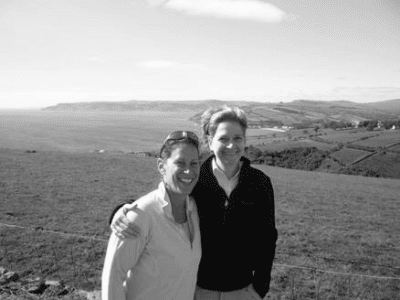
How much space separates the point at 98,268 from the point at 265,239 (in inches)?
214

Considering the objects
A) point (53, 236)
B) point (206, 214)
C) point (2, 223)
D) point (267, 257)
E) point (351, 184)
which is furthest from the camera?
point (351, 184)

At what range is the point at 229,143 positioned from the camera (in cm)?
307

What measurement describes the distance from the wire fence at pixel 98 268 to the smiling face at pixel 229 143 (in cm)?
423

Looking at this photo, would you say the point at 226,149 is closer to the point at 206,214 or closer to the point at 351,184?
the point at 206,214

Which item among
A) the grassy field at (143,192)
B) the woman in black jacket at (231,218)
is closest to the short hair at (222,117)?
the woman in black jacket at (231,218)

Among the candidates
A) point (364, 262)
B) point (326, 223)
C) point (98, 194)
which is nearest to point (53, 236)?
point (98, 194)

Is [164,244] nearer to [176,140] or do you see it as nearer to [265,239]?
[176,140]

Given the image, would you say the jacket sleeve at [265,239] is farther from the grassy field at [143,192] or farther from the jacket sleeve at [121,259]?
the grassy field at [143,192]

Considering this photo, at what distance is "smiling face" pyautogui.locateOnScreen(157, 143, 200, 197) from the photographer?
2.59m

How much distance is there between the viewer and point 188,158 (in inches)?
103

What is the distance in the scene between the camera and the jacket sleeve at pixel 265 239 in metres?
3.12

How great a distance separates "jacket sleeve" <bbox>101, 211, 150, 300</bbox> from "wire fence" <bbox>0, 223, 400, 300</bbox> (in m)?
4.72

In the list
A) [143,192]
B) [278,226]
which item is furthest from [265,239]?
[143,192]

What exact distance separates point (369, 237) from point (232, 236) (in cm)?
1076
